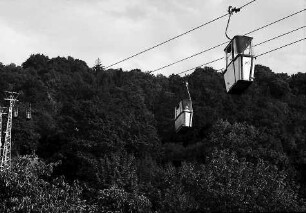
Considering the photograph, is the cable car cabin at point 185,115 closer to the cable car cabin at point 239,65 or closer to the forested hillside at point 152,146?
the cable car cabin at point 239,65

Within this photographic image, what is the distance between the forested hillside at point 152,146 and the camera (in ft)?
128

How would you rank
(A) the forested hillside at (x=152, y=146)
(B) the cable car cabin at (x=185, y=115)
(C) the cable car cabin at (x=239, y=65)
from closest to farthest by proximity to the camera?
1. (C) the cable car cabin at (x=239, y=65)
2. (B) the cable car cabin at (x=185, y=115)
3. (A) the forested hillside at (x=152, y=146)

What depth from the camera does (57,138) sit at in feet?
222

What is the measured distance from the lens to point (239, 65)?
51.9 feet

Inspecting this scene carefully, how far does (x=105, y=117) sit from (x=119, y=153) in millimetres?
5577

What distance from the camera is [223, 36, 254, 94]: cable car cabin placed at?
15633 mm

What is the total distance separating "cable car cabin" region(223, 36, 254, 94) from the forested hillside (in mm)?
12424

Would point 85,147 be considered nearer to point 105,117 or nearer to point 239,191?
point 105,117

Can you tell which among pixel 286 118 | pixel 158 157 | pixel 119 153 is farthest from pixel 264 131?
pixel 119 153

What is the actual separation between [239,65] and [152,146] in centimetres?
5199

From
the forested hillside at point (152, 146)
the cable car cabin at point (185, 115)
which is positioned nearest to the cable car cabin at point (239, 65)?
the cable car cabin at point (185, 115)

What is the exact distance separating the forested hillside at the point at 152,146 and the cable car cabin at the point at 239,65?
12.4 metres

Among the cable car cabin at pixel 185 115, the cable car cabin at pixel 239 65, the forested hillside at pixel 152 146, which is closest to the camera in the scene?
the cable car cabin at pixel 239 65

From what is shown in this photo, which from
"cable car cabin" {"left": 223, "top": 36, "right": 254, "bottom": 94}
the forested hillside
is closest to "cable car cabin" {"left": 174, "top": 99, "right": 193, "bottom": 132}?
"cable car cabin" {"left": 223, "top": 36, "right": 254, "bottom": 94}
